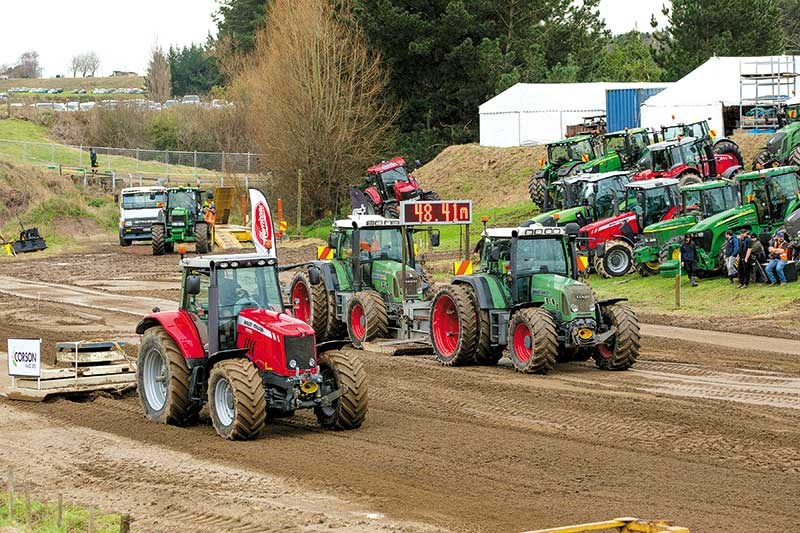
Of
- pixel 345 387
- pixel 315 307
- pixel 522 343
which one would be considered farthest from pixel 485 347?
pixel 345 387

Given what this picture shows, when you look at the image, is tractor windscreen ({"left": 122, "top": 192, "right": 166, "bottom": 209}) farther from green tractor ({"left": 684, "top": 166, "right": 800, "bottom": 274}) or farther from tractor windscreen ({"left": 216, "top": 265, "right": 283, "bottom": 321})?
tractor windscreen ({"left": 216, "top": 265, "right": 283, "bottom": 321})

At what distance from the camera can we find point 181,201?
41.4 metres

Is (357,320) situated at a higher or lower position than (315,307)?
lower

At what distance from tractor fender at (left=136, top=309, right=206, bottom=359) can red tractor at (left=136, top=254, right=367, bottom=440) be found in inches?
0.4

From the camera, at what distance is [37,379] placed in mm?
16156

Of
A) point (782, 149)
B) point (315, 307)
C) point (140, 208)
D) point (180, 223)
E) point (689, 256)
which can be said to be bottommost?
point (315, 307)

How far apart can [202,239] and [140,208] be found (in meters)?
4.41

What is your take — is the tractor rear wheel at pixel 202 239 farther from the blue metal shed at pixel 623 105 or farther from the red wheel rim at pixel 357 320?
the red wheel rim at pixel 357 320

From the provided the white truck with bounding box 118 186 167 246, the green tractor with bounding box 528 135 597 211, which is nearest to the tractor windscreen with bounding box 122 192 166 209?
the white truck with bounding box 118 186 167 246

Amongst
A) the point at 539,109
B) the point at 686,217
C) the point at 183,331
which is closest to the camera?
the point at 183,331

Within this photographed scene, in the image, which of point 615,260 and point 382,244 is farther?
point 615,260

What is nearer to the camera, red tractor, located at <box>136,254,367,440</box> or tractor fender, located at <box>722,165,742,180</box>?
red tractor, located at <box>136,254,367,440</box>

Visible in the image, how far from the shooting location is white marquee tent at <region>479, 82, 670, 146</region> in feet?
172

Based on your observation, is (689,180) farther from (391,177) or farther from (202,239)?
(202,239)
